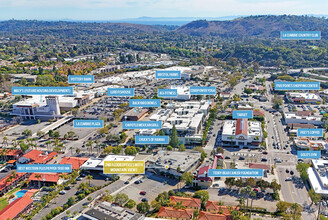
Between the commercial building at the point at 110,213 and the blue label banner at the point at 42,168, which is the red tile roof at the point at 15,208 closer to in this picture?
the blue label banner at the point at 42,168

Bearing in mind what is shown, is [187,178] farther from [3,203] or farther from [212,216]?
[3,203]

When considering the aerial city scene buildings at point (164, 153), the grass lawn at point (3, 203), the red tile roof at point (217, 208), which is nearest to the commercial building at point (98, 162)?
the aerial city scene buildings at point (164, 153)

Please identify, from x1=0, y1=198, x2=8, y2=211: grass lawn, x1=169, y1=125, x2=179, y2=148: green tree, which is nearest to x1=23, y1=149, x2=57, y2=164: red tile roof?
x1=0, y1=198, x2=8, y2=211: grass lawn

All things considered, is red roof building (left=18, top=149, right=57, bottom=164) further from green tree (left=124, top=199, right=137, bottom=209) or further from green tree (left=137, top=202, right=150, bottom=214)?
green tree (left=137, top=202, right=150, bottom=214)

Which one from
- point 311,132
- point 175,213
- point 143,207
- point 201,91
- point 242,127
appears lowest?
point 175,213

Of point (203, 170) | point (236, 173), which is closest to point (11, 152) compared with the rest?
point (203, 170)

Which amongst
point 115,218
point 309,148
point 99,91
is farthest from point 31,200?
point 99,91

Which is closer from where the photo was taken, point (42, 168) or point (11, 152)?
point (42, 168)

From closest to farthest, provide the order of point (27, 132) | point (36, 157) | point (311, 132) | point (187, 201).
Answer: point (187, 201) < point (311, 132) < point (36, 157) < point (27, 132)

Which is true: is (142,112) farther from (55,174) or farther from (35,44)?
(35,44)
